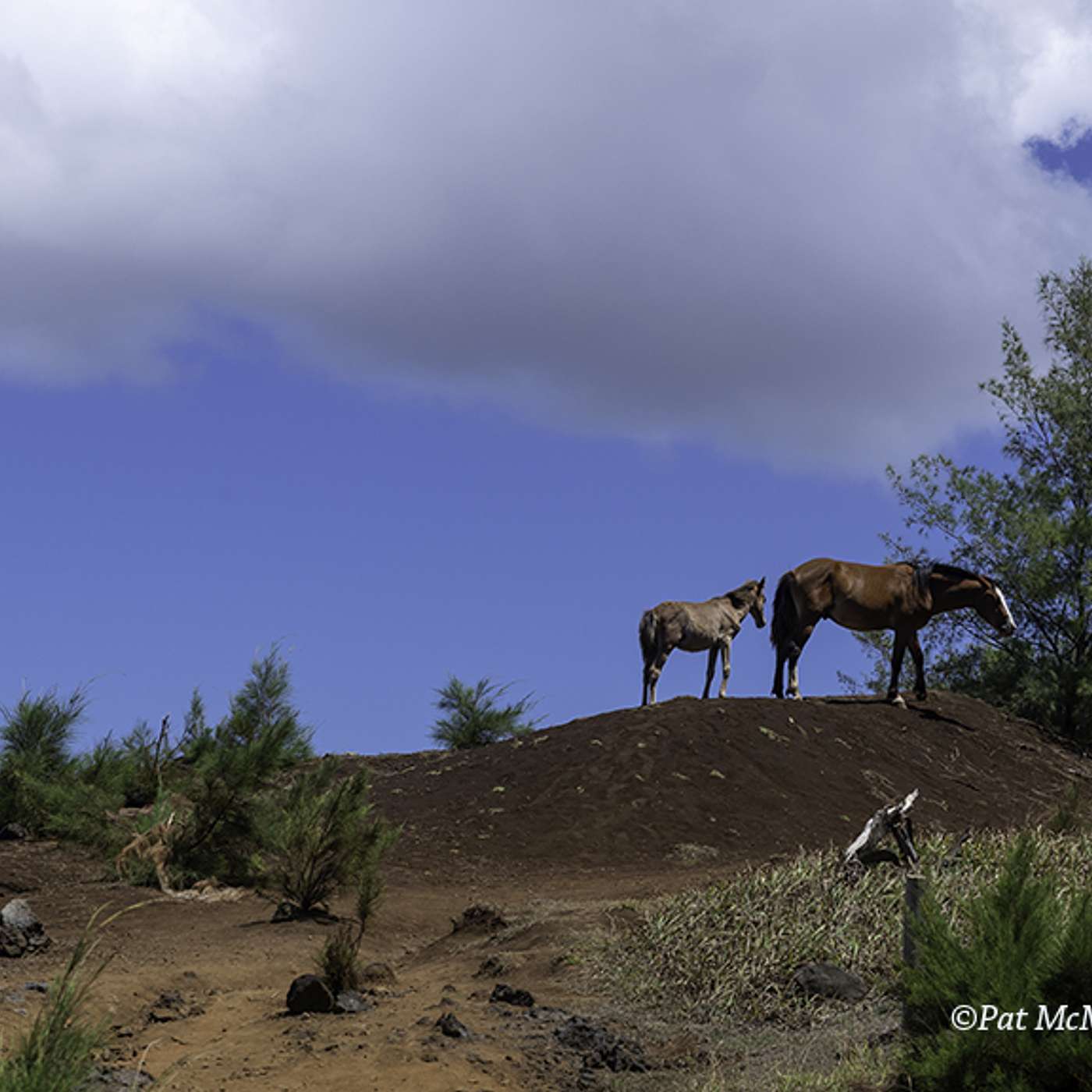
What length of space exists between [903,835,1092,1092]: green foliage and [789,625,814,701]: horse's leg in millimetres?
17672

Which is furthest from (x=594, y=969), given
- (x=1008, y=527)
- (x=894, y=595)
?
(x=1008, y=527)

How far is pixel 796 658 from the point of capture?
24750 mm

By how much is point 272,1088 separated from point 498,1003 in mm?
1879

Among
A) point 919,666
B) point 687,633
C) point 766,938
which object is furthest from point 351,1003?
point 919,666

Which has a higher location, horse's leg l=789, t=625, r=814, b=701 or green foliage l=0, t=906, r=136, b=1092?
horse's leg l=789, t=625, r=814, b=701

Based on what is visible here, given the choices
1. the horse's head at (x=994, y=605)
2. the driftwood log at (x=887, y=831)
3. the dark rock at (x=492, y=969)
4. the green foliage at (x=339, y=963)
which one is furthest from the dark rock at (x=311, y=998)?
the horse's head at (x=994, y=605)

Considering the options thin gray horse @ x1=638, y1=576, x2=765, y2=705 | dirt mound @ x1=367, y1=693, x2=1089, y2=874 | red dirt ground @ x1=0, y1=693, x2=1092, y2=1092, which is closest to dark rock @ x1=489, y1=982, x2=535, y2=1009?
red dirt ground @ x1=0, y1=693, x2=1092, y2=1092

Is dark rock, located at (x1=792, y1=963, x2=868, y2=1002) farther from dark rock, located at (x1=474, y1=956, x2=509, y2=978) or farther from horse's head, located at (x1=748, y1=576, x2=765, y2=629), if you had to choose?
horse's head, located at (x1=748, y1=576, x2=765, y2=629)

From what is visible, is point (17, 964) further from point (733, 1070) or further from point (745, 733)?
point (745, 733)

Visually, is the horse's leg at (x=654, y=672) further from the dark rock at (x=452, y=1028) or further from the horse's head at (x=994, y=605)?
the dark rock at (x=452, y=1028)

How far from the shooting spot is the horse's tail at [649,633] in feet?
83.4

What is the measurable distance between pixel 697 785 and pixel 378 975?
32.4 feet

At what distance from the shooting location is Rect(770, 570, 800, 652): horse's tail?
25.1 m

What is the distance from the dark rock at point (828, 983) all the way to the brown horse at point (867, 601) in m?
15.9
